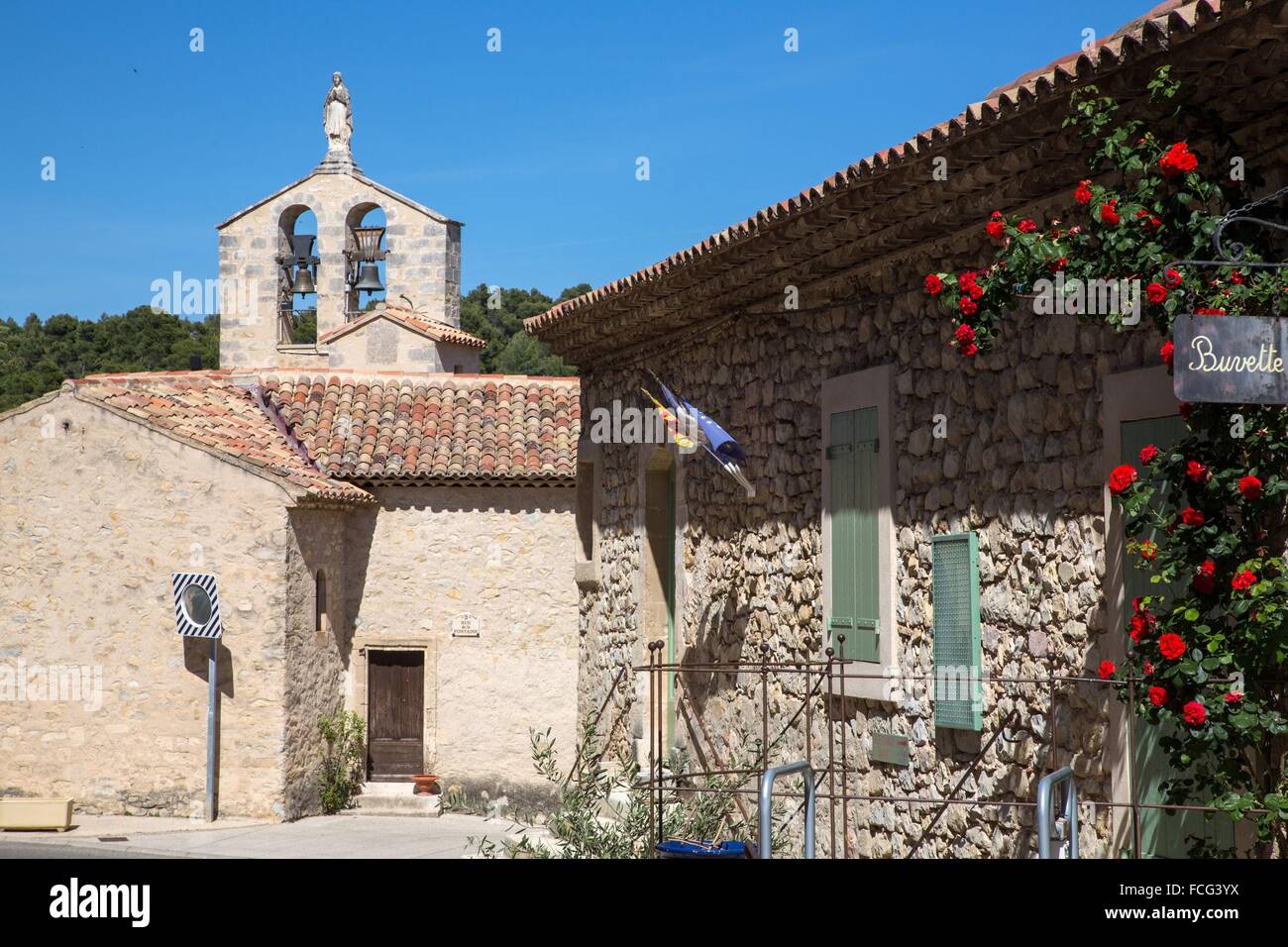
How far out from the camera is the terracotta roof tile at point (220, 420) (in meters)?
16.0

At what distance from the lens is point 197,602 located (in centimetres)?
1569

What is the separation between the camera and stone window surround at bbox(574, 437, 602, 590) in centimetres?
1503

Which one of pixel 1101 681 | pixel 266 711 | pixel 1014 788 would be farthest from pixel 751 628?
pixel 266 711

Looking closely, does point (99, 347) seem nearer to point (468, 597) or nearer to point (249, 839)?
point (468, 597)

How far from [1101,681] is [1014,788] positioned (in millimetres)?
1180

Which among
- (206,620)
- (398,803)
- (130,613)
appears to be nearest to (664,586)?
(206,620)

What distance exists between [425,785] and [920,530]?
10404 mm

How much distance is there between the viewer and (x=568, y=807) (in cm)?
902

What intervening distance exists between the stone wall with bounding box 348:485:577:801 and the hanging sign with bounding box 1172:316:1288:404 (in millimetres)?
12669

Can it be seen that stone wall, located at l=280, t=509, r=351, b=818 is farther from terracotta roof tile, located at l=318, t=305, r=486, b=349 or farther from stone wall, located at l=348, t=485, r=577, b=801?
terracotta roof tile, located at l=318, t=305, r=486, b=349

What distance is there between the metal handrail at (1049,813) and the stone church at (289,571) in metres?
11.3

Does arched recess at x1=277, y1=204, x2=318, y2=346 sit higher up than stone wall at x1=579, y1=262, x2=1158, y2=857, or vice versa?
arched recess at x1=277, y1=204, x2=318, y2=346

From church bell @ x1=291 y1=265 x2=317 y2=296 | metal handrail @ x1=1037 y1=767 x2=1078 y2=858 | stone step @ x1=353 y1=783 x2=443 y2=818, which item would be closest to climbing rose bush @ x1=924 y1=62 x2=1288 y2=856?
metal handrail @ x1=1037 y1=767 x2=1078 y2=858

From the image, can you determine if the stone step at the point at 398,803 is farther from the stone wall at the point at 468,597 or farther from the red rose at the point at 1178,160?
the red rose at the point at 1178,160
